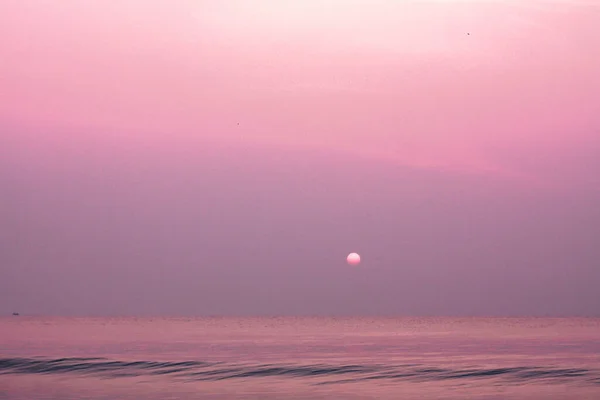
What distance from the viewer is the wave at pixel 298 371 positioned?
54.2 metres

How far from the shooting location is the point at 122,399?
43.2 metres

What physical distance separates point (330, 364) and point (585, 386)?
817 inches

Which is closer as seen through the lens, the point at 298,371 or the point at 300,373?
the point at 300,373

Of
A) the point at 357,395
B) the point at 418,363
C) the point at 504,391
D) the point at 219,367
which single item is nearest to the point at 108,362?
the point at 219,367

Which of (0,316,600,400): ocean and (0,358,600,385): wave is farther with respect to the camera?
(0,358,600,385): wave

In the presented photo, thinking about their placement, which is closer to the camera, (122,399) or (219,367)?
(122,399)

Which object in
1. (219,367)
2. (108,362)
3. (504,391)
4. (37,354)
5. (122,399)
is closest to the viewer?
(122,399)

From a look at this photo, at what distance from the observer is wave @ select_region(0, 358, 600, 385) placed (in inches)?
2133

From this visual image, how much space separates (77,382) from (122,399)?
9352 mm

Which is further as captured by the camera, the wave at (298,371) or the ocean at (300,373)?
the wave at (298,371)

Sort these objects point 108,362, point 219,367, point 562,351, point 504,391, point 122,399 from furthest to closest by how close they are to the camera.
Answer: point 562,351, point 108,362, point 219,367, point 504,391, point 122,399

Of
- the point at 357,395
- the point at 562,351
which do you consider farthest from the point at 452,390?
the point at 562,351

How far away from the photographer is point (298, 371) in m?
58.4

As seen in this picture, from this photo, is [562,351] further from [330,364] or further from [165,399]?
[165,399]
